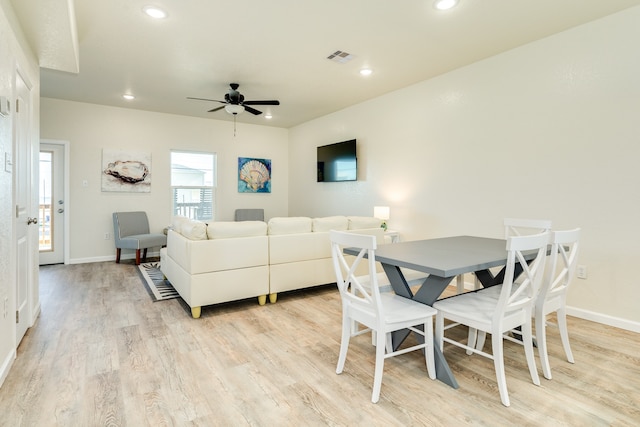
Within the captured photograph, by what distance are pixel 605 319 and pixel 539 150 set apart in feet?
5.35

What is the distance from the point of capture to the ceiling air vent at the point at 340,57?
3609mm

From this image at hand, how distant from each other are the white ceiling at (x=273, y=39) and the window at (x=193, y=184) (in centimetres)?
181

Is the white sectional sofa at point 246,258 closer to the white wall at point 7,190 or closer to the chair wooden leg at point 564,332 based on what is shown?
the white wall at point 7,190

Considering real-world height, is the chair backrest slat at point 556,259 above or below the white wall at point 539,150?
below

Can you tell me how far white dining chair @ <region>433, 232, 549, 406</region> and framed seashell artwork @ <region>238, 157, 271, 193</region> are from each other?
555 centimetres

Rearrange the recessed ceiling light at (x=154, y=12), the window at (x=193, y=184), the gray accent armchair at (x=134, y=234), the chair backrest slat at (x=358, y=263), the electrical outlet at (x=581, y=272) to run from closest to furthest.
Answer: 1. the chair backrest slat at (x=358, y=263)
2. the recessed ceiling light at (x=154, y=12)
3. the electrical outlet at (x=581, y=272)
4. the gray accent armchair at (x=134, y=234)
5. the window at (x=193, y=184)

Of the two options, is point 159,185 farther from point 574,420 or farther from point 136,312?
point 574,420

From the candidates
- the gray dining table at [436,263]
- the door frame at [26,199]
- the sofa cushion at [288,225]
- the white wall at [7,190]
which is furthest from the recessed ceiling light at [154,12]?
the gray dining table at [436,263]

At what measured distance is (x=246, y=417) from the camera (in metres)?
1.72

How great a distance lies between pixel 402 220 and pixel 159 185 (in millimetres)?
4386

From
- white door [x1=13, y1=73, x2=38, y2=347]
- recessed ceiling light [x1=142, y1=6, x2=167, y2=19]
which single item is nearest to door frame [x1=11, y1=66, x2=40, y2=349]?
white door [x1=13, y1=73, x2=38, y2=347]

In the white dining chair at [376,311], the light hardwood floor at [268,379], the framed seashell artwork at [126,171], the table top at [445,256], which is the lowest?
the light hardwood floor at [268,379]

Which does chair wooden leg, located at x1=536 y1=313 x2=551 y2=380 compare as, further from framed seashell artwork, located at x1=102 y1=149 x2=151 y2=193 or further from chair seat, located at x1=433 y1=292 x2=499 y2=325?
framed seashell artwork, located at x1=102 y1=149 x2=151 y2=193

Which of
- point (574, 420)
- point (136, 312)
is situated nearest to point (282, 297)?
point (136, 312)
